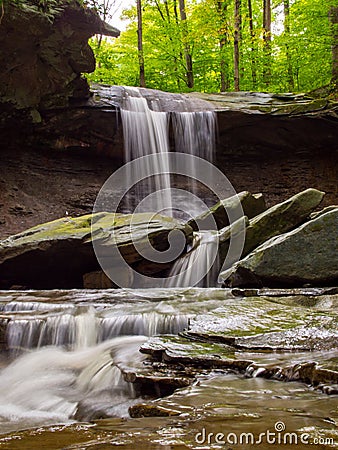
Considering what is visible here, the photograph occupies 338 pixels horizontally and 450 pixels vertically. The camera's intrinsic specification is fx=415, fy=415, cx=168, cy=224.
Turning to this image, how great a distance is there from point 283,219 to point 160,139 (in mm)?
6630

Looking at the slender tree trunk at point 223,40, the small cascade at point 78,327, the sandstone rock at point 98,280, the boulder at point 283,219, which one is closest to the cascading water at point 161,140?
the slender tree trunk at point 223,40

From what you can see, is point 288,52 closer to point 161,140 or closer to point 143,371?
point 161,140

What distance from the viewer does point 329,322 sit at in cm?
323

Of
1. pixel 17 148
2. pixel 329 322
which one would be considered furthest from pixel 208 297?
pixel 17 148

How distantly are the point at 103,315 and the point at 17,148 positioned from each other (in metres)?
10.1

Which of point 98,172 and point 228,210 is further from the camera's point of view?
point 98,172

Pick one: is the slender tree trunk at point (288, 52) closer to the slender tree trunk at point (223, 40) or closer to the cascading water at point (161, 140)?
the slender tree trunk at point (223, 40)

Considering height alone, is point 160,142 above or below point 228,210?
above

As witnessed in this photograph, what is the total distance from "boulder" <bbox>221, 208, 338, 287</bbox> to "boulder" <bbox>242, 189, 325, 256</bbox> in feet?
4.76

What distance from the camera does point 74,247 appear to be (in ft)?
24.6

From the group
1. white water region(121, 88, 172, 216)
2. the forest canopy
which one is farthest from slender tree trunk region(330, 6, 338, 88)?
white water region(121, 88, 172, 216)

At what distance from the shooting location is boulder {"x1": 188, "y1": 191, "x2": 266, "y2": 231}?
852 centimetres

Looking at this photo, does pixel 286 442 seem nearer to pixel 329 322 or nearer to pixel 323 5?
pixel 329 322

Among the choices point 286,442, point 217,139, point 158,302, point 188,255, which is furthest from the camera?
point 217,139
